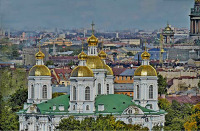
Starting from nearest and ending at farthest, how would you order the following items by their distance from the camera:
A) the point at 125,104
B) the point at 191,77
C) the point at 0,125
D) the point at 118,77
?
the point at 0,125 < the point at 125,104 < the point at 118,77 < the point at 191,77

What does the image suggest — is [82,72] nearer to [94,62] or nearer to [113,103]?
[113,103]

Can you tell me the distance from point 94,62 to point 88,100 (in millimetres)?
4050

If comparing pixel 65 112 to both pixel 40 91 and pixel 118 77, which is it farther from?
pixel 118 77

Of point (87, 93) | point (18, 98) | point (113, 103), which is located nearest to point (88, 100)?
point (87, 93)

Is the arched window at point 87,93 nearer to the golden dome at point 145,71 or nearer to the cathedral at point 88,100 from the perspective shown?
the cathedral at point 88,100

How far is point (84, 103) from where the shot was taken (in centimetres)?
5878

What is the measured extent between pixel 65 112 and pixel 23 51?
7134cm

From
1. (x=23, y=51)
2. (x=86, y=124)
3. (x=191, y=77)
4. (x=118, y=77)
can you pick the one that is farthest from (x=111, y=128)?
(x=23, y=51)

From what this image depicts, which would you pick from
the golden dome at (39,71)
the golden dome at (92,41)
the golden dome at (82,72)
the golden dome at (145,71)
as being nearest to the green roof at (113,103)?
the golden dome at (145,71)

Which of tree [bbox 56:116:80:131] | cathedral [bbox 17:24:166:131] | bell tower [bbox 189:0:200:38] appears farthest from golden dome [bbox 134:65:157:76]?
bell tower [bbox 189:0:200:38]

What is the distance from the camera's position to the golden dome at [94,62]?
6234 centimetres

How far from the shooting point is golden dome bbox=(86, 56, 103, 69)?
6234 cm

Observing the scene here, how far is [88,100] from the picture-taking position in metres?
58.8

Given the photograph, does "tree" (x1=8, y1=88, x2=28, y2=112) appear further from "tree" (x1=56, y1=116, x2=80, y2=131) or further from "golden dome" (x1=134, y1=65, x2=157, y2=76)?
"tree" (x1=56, y1=116, x2=80, y2=131)
